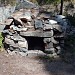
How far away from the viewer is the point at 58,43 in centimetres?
864

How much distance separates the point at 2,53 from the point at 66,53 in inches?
79.9

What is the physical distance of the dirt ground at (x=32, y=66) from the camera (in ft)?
24.1

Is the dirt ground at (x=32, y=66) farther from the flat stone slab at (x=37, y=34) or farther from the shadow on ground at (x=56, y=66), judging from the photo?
the flat stone slab at (x=37, y=34)

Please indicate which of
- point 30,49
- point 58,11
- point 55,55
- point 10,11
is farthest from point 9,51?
point 58,11

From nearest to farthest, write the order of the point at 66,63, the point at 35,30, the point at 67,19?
the point at 66,63 < the point at 35,30 < the point at 67,19

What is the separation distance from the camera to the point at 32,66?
25.3ft

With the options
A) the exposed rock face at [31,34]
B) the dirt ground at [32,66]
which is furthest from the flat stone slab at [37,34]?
the dirt ground at [32,66]

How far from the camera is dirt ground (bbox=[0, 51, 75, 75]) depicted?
7336mm

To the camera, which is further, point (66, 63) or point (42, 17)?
point (42, 17)

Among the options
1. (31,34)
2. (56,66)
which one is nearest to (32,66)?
(56,66)

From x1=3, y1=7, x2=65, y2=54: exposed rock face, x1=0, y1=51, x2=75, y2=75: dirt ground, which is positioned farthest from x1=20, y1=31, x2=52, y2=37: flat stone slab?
x1=0, y1=51, x2=75, y2=75: dirt ground

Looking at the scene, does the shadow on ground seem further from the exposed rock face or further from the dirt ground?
the exposed rock face

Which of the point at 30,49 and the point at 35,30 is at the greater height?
the point at 35,30

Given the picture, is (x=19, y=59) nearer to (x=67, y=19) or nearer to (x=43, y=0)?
(x=67, y=19)
